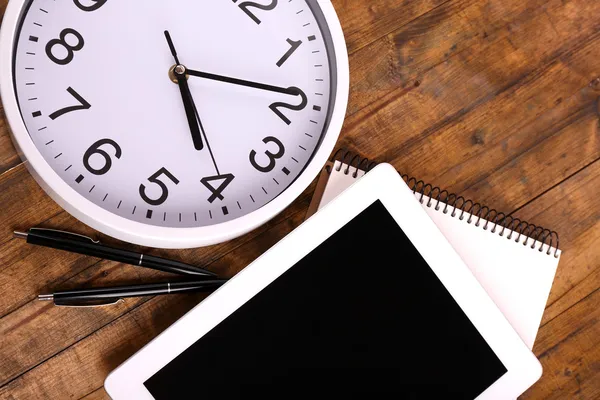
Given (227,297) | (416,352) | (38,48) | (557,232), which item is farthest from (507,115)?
(38,48)

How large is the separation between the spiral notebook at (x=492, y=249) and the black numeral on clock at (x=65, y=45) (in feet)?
1.30

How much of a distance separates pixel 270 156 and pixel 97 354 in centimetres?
38

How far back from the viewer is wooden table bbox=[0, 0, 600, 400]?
3.17ft

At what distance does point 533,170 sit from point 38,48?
30.2 inches

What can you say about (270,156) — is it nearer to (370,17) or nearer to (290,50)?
(290,50)

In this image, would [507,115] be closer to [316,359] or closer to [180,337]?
[316,359]

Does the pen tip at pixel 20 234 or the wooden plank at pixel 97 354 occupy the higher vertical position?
the pen tip at pixel 20 234

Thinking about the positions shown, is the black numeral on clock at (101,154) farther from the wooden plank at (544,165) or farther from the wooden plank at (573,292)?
the wooden plank at (573,292)

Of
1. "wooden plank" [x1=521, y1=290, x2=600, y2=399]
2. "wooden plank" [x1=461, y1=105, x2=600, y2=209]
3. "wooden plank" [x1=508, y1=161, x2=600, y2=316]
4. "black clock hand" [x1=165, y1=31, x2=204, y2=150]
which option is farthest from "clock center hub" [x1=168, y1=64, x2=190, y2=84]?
"wooden plank" [x1=521, y1=290, x2=600, y2=399]

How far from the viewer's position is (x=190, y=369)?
808mm

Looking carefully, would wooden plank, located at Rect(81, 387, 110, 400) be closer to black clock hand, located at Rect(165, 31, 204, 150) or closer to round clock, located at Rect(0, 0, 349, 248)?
round clock, located at Rect(0, 0, 349, 248)

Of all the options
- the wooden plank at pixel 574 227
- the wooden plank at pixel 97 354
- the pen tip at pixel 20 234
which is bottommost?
the wooden plank at pixel 574 227

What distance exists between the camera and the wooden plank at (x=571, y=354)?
3.29 ft

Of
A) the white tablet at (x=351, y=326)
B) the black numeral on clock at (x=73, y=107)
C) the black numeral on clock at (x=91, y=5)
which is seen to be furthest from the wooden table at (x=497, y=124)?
the black numeral on clock at (x=91, y=5)
